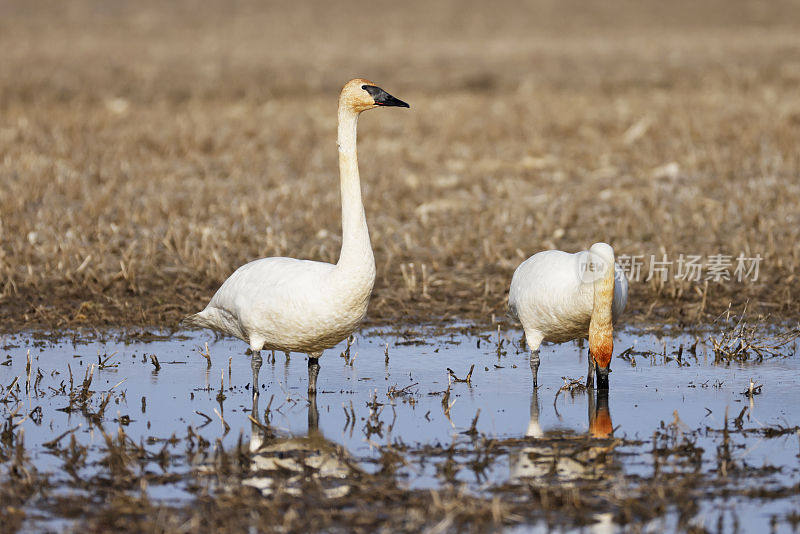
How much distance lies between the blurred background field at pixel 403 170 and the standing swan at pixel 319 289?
105 inches

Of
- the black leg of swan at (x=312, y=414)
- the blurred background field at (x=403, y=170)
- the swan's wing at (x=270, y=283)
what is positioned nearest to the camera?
the black leg of swan at (x=312, y=414)

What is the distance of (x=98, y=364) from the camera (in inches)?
329

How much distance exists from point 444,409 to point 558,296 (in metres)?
1.20

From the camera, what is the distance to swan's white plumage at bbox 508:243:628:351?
7613mm

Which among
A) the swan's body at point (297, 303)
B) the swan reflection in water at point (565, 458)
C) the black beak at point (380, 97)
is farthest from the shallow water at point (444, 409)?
the black beak at point (380, 97)

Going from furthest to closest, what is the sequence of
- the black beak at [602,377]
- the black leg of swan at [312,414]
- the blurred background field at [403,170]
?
the blurred background field at [403,170] → the black beak at [602,377] → the black leg of swan at [312,414]

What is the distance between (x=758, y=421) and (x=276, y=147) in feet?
40.6

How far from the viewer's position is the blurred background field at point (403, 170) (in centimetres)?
1085

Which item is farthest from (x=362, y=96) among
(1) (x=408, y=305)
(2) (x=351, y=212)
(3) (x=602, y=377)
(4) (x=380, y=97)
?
(1) (x=408, y=305)

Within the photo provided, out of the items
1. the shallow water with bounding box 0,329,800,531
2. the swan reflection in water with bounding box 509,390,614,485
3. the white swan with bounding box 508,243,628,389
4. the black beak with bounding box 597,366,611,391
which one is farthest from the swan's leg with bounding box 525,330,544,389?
the swan reflection in water with bounding box 509,390,614,485

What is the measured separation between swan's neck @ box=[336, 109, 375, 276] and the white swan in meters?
1.34

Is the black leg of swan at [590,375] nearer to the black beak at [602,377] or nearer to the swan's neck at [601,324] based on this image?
the black beak at [602,377]

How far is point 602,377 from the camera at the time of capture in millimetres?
7512

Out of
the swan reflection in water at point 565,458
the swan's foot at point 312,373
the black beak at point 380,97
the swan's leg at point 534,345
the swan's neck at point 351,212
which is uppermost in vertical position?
the black beak at point 380,97
